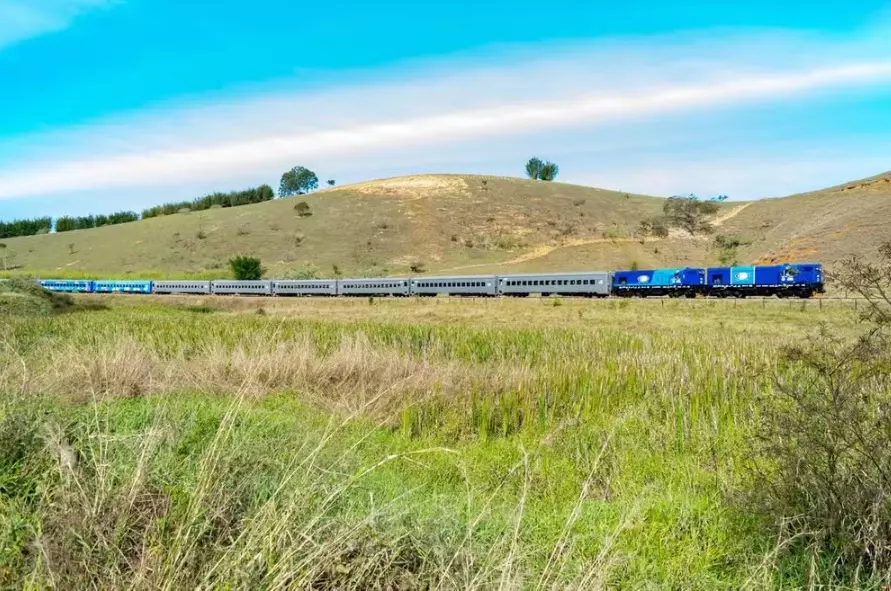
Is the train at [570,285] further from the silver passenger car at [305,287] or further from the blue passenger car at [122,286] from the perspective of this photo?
the blue passenger car at [122,286]

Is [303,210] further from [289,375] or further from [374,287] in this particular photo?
[289,375]

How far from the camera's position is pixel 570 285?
47.2 metres

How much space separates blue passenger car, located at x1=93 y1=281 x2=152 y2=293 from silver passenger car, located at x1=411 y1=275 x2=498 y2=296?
29188mm

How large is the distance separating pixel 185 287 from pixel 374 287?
2098 centimetres

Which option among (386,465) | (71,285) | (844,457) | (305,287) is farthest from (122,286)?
(844,457)

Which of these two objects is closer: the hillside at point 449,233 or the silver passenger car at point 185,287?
the silver passenger car at point 185,287

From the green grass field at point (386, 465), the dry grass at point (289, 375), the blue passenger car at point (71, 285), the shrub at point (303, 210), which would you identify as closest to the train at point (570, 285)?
the blue passenger car at point (71, 285)

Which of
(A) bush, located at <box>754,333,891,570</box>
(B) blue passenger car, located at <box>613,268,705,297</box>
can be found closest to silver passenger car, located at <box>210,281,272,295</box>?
(B) blue passenger car, located at <box>613,268,705,297</box>

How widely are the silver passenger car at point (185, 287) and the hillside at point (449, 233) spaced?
10.3 m

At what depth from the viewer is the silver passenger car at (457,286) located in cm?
5050

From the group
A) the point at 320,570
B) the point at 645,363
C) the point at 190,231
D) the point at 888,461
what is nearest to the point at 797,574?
the point at 888,461

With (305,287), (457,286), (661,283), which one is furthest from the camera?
(305,287)

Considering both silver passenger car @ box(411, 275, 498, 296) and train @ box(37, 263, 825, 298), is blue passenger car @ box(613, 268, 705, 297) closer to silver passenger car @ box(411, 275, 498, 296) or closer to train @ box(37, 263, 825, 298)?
train @ box(37, 263, 825, 298)

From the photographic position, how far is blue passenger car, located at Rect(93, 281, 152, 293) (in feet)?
210
